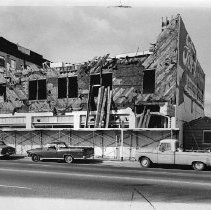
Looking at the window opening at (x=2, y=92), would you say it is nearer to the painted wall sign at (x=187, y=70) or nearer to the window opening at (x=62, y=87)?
the window opening at (x=62, y=87)

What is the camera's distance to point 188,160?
1977cm

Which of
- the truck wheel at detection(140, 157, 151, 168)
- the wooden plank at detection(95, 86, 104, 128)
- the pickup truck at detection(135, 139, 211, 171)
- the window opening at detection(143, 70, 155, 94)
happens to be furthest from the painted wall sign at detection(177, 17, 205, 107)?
the truck wheel at detection(140, 157, 151, 168)

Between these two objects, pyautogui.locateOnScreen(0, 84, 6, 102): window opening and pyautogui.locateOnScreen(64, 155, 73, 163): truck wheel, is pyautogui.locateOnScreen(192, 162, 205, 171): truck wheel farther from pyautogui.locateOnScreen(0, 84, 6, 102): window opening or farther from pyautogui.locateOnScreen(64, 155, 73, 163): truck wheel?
pyautogui.locateOnScreen(0, 84, 6, 102): window opening

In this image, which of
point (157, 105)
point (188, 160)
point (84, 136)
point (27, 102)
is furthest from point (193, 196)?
point (27, 102)

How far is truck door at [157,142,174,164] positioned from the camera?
66.4ft

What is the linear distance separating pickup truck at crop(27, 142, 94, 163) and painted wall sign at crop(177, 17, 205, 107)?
30.8 ft

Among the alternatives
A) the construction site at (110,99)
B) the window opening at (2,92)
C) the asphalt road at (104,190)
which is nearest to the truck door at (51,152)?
the construction site at (110,99)

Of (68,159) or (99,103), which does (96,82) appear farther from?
(68,159)

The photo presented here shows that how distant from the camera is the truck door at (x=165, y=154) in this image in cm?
2023

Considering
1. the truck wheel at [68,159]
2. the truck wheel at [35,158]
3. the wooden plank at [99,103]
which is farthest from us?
the wooden plank at [99,103]

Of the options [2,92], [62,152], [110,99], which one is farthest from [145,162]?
[2,92]

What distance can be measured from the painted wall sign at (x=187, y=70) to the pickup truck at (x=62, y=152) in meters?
9.38

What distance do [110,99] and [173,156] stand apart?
1009cm

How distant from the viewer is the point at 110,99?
28922mm
